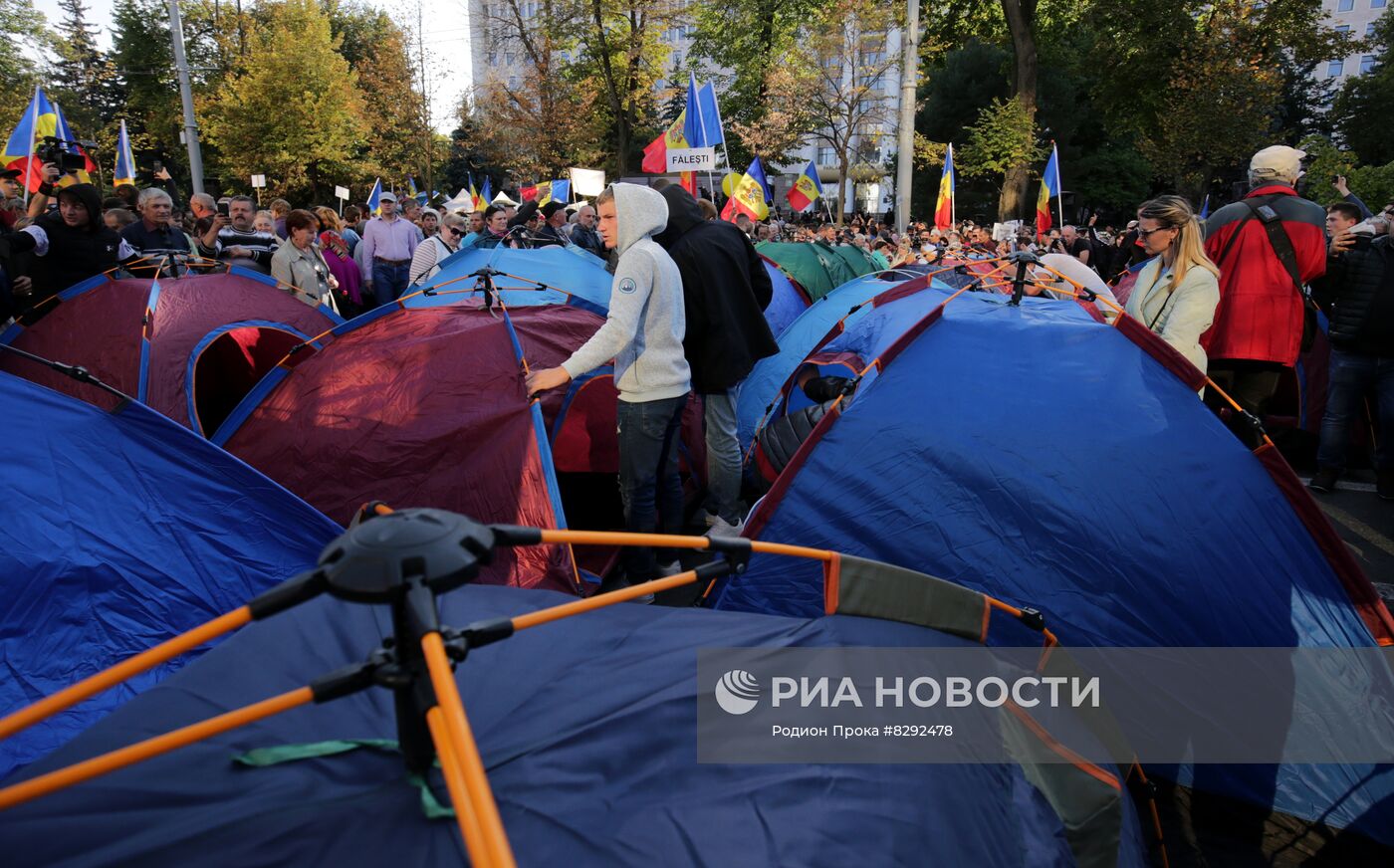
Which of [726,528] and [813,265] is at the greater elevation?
[813,265]

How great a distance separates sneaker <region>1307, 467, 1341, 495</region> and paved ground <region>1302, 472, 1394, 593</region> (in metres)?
0.04

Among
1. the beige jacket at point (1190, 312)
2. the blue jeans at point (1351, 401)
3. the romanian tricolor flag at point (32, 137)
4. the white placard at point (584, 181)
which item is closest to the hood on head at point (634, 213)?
the beige jacket at point (1190, 312)

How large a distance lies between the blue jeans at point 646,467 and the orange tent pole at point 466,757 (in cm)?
275

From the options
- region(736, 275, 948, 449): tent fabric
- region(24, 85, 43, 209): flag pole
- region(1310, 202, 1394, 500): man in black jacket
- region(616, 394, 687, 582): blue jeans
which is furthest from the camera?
region(24, 85, 43, 209): flag pole

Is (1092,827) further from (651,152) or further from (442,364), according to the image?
(651,152)

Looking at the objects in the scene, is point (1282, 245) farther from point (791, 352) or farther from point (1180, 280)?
point (791, 352)

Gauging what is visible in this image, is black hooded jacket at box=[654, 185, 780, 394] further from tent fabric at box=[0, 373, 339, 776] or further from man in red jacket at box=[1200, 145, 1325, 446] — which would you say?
man in red jacket at box=[1200, 145, 1325, 446]

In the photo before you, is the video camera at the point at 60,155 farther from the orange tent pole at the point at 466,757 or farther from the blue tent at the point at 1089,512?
the orange tent pole at the point at 466,757

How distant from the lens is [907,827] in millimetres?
1124

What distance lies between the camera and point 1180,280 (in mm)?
3539

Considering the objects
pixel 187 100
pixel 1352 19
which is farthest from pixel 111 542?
pixel 1352 19

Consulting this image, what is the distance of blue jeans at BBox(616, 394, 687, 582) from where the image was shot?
3684 millimetres

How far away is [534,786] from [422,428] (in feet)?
9.21

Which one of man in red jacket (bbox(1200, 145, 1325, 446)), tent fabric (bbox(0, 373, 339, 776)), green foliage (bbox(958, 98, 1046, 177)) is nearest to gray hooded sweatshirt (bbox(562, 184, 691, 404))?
tent fabric (bbox(0, 373, 339, 776))
